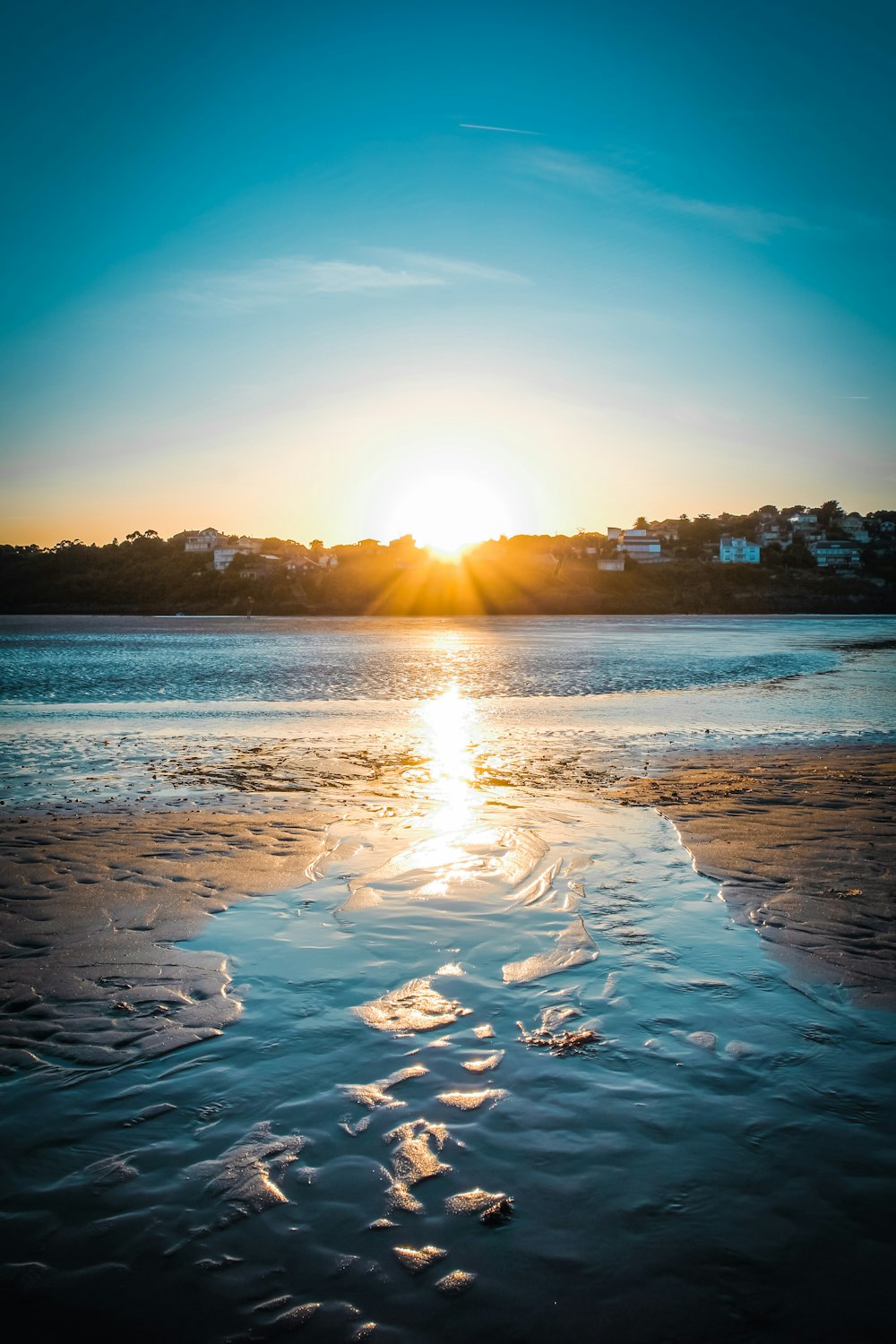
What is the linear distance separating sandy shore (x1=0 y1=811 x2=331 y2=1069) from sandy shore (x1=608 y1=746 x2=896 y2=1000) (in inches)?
166

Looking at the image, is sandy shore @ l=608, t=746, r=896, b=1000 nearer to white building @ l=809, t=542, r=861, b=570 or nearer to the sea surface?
the sea surface

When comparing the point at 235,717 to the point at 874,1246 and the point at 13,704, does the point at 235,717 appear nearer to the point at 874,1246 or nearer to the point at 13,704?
the point at 13,704

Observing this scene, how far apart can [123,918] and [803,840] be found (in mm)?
7156

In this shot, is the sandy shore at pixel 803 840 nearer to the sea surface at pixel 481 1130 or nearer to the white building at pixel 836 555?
the sea surface at pixel 481 1130

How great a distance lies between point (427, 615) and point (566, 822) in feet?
397

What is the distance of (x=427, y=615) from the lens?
428 ft

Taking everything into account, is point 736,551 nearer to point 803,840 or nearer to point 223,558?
point 223,558

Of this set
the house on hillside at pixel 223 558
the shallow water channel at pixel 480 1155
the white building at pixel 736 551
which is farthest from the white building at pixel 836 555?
the shallow water channel at pixel 480 1155

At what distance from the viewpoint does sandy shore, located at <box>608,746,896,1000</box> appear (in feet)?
20.4

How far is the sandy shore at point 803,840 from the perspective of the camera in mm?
6214

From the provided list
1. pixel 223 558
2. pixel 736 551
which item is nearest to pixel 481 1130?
pixel 223 558

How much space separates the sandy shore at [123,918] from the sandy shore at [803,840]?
4224 mm

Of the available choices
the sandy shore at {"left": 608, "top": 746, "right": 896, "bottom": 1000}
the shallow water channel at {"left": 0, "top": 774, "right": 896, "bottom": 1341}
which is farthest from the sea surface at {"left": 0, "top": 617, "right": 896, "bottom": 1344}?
the sandy shore at {"left": 608, "top": 746, "right": 896, "bottom": 1000}

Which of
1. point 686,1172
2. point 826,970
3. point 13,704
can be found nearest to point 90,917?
point 686,1172
